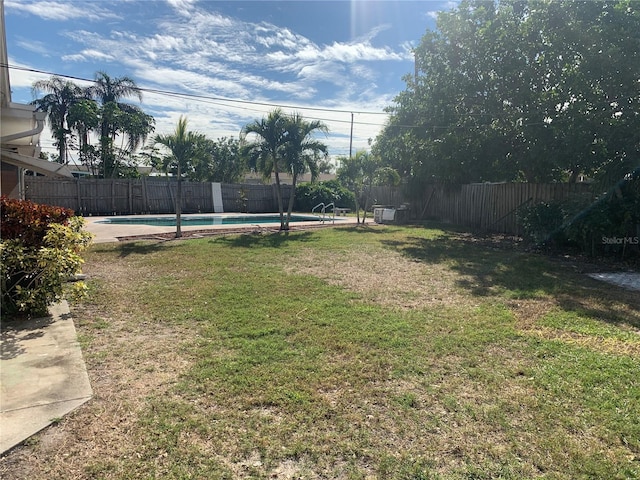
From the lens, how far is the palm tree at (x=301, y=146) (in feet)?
47.1

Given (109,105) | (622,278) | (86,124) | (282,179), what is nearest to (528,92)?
(622,278)

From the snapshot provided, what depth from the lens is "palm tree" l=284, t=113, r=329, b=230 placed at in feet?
47.1

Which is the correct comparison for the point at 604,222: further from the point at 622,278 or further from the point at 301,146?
the point at 301,146

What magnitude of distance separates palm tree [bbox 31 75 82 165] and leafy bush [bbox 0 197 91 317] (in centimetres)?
2712

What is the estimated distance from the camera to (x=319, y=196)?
2641cm

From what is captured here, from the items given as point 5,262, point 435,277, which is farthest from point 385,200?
point 5,262

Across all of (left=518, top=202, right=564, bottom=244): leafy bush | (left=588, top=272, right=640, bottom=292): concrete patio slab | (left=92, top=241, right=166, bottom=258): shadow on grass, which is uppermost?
(left=518, top=202, right=564, bottom=244): leafy bush

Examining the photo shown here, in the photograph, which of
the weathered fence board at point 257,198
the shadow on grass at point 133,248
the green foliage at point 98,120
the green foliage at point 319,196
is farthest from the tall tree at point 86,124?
the shadow on grass at point 133,248

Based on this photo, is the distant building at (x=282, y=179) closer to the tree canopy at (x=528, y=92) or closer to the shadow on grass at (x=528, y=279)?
the tree canopy at (x=528, y=92)

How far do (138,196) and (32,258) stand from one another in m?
19.0

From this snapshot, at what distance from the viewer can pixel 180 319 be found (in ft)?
15.2

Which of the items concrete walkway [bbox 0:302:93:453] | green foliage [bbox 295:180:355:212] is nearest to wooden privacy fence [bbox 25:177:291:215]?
green foliage [bbox 295:180:355:212]
